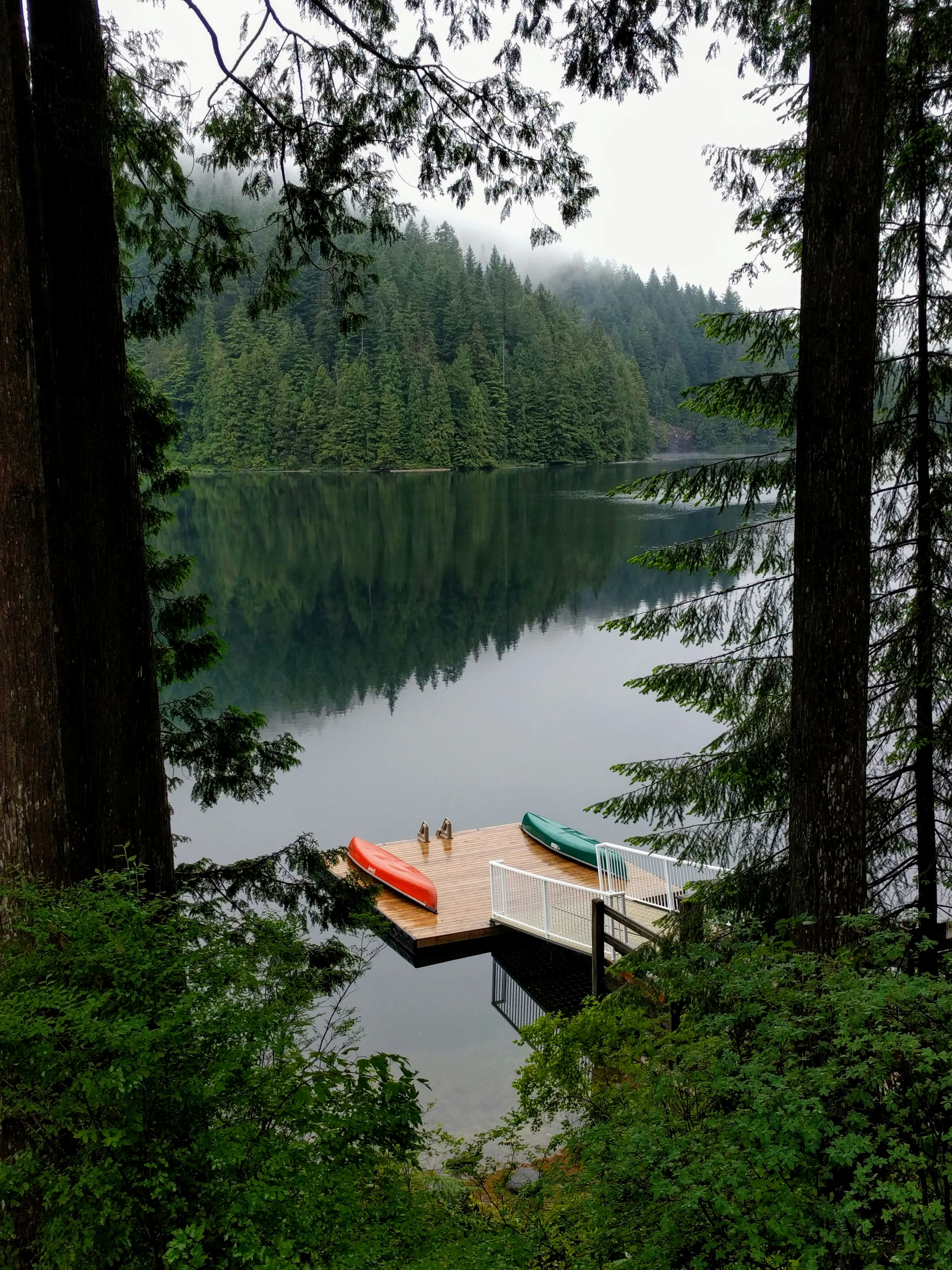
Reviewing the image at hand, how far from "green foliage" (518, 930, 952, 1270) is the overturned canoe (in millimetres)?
9664

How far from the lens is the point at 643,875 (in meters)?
12.9

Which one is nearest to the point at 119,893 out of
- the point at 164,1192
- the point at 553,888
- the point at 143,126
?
the point at 164,1192

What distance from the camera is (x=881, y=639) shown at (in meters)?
5.14

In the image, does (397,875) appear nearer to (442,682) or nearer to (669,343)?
(442,682)

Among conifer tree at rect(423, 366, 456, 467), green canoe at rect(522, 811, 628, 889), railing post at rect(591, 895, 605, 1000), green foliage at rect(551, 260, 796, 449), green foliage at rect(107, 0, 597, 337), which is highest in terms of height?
green foliage at rect(551, 260, 796, 449)

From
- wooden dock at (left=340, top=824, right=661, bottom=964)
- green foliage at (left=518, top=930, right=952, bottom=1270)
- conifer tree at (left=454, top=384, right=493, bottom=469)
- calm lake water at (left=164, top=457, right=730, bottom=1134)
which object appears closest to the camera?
green foliage at (left=518, top=930, right=952, bottom=1270)

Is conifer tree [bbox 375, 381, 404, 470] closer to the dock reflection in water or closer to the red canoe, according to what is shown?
the red canoe

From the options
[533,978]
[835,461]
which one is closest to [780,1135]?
[835,461]

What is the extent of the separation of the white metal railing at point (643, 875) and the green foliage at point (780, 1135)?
7.70m

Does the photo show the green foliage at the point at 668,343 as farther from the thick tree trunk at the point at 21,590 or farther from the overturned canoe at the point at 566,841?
the thick tree trunk at the point at 21,590

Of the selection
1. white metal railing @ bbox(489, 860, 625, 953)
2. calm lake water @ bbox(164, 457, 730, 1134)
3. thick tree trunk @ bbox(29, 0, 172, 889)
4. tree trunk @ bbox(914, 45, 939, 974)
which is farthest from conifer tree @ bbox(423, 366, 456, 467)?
thick tree trunk @ bbox(29, 0, 172, 889)

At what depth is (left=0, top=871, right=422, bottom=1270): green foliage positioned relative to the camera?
1984mm

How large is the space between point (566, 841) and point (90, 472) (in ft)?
35.1

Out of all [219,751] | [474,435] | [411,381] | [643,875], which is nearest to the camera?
[219,751]
